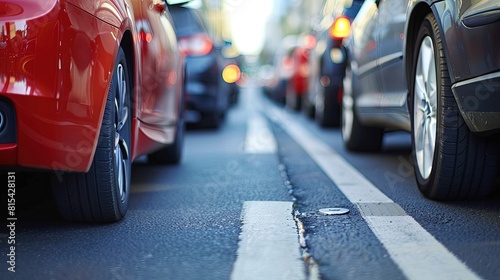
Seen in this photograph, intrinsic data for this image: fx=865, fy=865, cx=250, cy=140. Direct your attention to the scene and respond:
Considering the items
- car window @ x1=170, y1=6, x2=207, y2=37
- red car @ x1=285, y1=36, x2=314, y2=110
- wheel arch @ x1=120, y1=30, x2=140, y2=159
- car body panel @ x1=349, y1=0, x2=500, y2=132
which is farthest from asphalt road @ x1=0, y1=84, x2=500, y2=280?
red car @ x1=285, y1=36, x2=314, y2=110

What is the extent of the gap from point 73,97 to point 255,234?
0.91m

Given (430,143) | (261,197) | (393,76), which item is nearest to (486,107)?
(430,143)

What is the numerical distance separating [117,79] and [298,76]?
38.9 feet

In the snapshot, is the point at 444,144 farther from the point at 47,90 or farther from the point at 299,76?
the point at 299,76

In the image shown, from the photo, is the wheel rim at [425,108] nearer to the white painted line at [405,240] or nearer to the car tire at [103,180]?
the white painted line at [405,240]

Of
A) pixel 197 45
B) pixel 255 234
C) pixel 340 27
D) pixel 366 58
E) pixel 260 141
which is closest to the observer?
pixel 255 234

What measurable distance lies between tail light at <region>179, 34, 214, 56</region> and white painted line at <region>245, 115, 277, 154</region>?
3.66ft

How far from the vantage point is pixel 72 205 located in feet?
11.8

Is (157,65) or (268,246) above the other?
(157,65)

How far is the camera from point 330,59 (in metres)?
10.1

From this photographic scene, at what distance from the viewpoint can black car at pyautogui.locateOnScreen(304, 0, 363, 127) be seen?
9492 millimetres

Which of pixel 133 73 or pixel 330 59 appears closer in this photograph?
pixel 133 73

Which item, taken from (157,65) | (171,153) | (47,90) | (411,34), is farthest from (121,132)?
(171,153)

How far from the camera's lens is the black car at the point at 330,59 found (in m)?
9.49
